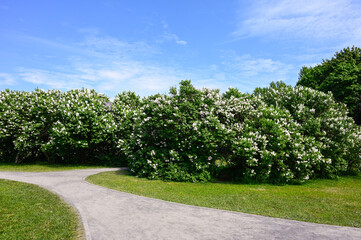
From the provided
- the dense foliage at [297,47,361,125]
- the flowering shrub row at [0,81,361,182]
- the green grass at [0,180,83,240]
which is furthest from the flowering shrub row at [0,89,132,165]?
the dense foliage at [297,47,361,125]

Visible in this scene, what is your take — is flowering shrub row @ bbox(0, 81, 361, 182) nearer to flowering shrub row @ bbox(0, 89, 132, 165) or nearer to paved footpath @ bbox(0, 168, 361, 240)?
flowering shrub row @ bbox(0, 89, 132, 165)

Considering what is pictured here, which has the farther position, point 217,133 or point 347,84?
point 347,84

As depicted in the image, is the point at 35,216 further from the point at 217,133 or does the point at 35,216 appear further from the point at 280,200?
the point at 217,133

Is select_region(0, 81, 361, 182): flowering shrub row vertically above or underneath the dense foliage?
underneath

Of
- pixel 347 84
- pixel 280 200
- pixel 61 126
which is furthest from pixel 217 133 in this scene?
pixel 347 84

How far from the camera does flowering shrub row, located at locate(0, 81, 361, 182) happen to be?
40.9ft

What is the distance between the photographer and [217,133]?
12.6 meters

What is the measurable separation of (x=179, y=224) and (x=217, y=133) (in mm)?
7453

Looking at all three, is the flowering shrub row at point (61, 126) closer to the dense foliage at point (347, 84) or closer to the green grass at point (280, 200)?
the green grass at point (280, 200)

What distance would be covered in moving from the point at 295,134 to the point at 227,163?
407 cm

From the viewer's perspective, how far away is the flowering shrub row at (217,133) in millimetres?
12469

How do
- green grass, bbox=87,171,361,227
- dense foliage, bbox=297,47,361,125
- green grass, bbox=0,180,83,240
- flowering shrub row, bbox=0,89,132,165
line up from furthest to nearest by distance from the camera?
dense foliage, bbox=297,47,361,125 < flowering shrub row, bbox=0,89,132,165 < green grass, bbox=87,171,361,227 < green grass, bbox=0,180,83,240

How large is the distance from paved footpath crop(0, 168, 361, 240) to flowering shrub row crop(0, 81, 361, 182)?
557 cm

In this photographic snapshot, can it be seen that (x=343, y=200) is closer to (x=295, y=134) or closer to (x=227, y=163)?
(x=295, y=134)
